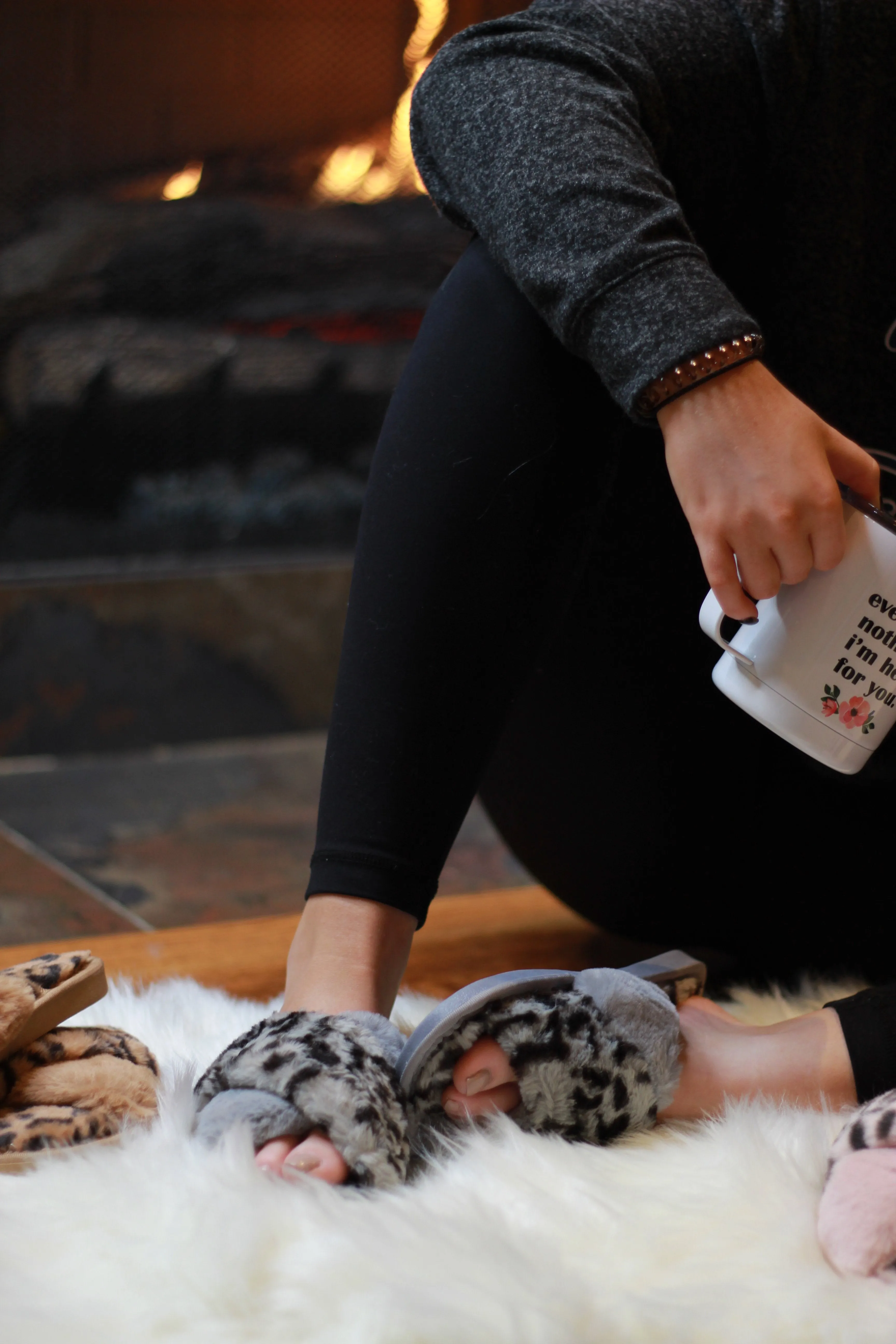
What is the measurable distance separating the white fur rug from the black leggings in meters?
0.13

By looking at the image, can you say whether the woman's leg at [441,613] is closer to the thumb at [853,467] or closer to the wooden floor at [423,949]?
the thumb at [853,467]

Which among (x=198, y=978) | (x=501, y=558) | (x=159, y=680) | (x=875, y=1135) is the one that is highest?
(x=501, y=558)

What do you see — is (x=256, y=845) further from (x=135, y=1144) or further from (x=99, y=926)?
(x=135, y=1144)

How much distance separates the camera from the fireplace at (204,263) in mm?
1501

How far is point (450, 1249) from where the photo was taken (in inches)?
16.4

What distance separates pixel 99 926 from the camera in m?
1.02

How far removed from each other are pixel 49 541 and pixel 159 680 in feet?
0.78

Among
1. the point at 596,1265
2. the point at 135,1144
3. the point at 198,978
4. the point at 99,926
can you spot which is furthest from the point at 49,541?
the point at 596,1265

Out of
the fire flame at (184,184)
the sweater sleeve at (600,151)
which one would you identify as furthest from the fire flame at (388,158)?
the sweater sleeve at (600,151)

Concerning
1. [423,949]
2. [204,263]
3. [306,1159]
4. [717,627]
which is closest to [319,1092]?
[306,1159]

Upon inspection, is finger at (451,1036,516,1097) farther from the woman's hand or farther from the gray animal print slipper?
the woman's hand

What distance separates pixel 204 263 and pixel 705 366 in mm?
1274

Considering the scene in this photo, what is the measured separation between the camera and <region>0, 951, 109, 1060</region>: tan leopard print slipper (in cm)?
51

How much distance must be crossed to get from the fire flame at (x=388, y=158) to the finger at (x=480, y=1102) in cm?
144
